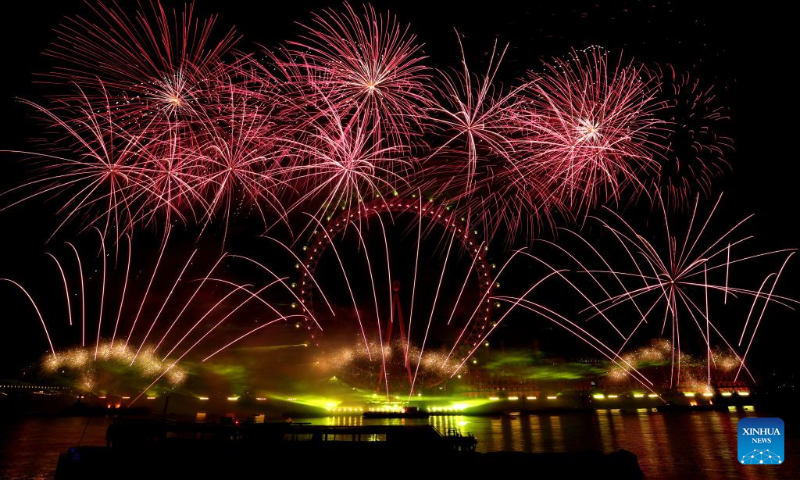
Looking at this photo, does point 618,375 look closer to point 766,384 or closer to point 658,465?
point 766,384

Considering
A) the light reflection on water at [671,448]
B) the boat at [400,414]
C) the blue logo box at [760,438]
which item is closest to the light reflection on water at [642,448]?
the light reflection on water at [671,448]

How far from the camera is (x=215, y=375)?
86688mm

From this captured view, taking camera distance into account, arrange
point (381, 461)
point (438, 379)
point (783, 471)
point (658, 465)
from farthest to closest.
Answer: point (438, 379)
point (658, 465)
point (783, 471)
point (381, 461)

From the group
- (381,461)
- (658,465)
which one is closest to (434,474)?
(381,461)

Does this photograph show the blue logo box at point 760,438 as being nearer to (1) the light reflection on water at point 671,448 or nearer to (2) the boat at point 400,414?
(1) the light reflection on water at point 671,448

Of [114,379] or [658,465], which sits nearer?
[658,465]

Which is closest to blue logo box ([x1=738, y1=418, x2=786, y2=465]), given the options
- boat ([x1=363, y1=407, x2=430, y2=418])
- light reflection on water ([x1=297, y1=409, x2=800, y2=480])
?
light reflection on water ([x1=297, y1=409, x2=800, y2=480])

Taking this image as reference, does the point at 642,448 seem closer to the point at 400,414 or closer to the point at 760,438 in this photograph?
the point at 760,438

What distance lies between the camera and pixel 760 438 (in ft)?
53.0

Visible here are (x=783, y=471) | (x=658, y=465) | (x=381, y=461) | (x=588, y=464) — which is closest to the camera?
(x=588, y=464)

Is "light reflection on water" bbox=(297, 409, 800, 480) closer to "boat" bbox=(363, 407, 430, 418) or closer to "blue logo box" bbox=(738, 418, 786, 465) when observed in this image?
"blue logo box" bbox=(738, 418, 786, 465)

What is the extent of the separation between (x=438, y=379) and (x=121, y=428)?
42833 mm

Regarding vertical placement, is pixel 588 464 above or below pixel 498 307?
below

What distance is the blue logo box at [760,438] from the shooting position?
15.5 meters
